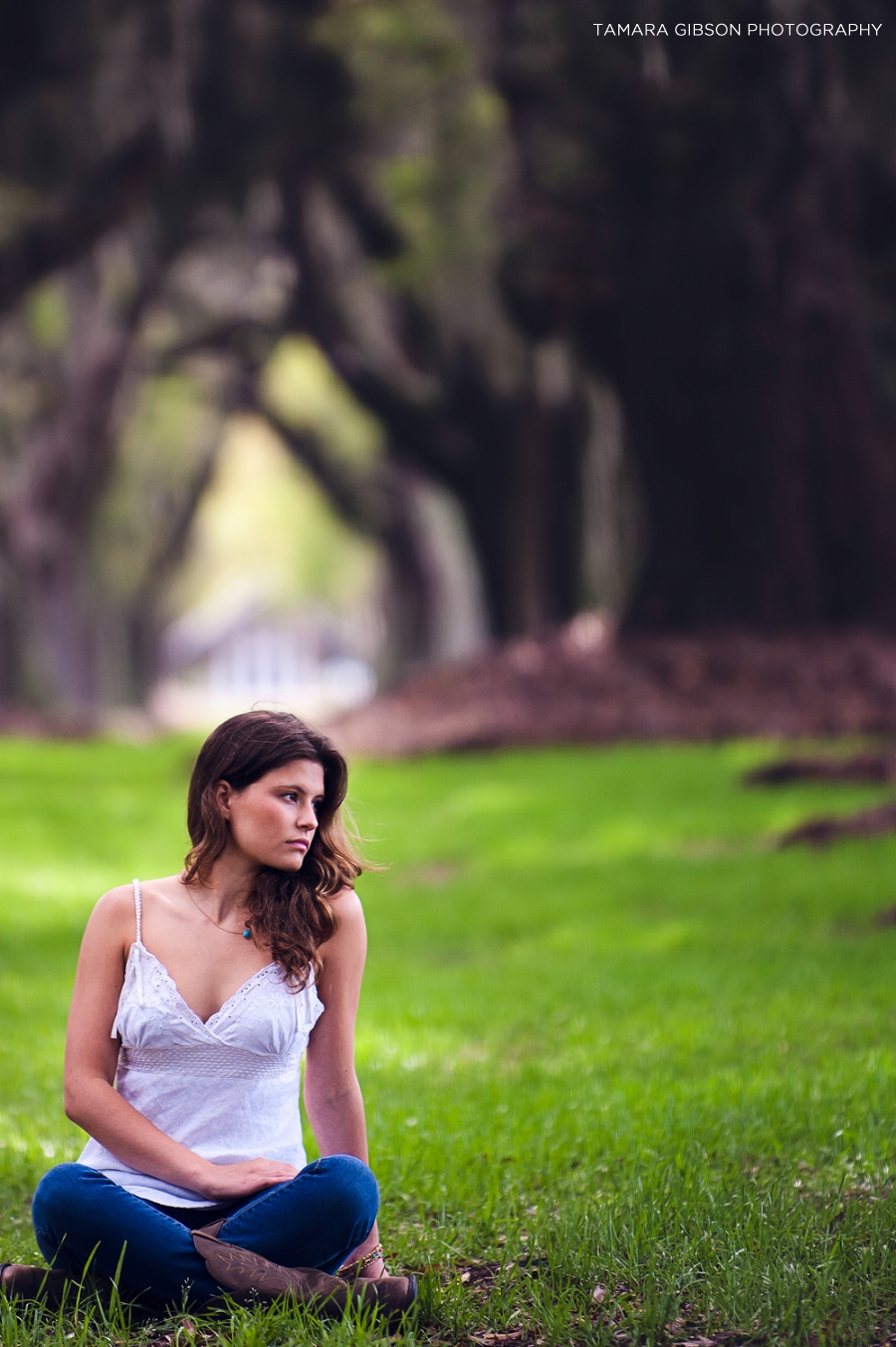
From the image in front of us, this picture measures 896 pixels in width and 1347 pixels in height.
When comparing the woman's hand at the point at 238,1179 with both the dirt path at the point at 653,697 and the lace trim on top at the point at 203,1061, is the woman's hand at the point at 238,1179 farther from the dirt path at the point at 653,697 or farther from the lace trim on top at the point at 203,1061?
the dirt path at the point at 653,697

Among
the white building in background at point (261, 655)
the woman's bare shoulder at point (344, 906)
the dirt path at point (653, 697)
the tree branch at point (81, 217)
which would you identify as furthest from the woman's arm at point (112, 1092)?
the white building in background at point (261, 655)

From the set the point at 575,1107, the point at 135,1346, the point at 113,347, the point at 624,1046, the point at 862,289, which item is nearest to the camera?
the point at 135,1346

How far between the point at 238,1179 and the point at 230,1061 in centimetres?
24

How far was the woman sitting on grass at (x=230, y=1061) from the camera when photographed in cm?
307

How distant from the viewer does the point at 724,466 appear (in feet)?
55.8

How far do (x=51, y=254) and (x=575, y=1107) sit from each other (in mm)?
13073

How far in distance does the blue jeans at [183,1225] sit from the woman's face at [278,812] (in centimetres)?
64

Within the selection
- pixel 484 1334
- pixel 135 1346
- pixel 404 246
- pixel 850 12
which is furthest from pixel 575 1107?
pixel 404 246

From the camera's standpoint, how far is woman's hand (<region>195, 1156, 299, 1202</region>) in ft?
10.1

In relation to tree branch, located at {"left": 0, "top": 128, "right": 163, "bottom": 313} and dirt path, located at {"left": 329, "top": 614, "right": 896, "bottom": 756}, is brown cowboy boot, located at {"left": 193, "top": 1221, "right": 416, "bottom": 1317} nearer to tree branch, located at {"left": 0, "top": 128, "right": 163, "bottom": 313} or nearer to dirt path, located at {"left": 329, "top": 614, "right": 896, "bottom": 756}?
dirt path, located at {"left": 329, "top": 614, "right": 896, "bottom": 756}

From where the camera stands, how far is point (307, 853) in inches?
133

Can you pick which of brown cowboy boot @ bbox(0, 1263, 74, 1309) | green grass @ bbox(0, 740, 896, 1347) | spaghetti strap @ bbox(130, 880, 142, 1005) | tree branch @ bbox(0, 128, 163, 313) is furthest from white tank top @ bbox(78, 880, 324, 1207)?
tree branch @ bbox(0, 128, 163, 313)

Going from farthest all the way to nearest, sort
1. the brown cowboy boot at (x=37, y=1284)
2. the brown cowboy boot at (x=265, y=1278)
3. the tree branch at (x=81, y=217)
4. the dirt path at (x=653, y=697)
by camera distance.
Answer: the tree branch at (x=81, y=217)
the dirt path at (x=653, y=697)
the brown cowboy boot at (x=37, y=1284)
the brown cowboy boot at (x=265, y=1278)

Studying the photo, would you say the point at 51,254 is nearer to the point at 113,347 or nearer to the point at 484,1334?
the point at 113,347
